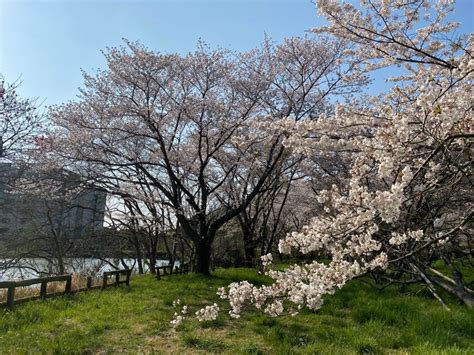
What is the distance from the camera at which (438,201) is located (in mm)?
5977

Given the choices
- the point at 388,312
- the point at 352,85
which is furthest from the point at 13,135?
the point at 388,312

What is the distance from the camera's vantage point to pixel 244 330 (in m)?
5.35

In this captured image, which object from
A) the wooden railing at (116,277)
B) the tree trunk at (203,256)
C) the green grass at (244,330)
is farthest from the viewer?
the tree trunk at (203,256)

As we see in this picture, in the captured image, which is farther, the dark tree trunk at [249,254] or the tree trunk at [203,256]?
the dark tree trunk at [249,254]

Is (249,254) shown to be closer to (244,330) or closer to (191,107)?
(191,107)

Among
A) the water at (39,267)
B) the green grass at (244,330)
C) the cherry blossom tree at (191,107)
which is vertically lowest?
the green grass at (244,330)

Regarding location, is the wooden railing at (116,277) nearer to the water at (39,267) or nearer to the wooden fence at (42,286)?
the wooden fence at (42,286)

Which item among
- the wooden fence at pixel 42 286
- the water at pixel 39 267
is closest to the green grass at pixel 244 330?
the wooden fence at pixel 42 286

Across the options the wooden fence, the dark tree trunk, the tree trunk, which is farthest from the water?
the wooden fence

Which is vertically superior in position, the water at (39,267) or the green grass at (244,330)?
the water at (39,267)

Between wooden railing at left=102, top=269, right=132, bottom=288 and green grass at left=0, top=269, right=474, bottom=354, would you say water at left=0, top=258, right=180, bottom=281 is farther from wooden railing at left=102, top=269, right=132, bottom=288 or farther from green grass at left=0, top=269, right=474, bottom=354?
green grass at left=0, top=269, right=474, bottom=354

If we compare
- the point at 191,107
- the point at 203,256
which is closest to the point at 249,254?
the point at 203,256

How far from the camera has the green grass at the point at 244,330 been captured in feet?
14.4

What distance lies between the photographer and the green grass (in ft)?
14.4
